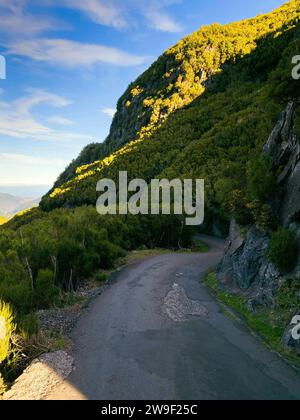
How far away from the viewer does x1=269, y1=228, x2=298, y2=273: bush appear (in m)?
14.1

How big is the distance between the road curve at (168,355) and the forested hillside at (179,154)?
13.4ft

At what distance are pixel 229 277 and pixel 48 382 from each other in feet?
40.4

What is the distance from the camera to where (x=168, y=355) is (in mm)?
11414

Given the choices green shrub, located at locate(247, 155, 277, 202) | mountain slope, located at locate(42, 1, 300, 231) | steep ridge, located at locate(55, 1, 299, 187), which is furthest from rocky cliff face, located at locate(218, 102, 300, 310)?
steep ridge, located at locate(55, 1, 299, 187)

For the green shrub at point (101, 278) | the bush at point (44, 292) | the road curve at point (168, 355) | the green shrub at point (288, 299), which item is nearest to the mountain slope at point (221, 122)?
the green shrub at point (288, 299)

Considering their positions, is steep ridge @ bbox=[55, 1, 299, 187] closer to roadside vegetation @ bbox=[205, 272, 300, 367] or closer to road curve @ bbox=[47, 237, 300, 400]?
road curve @ bbox=[47, 237, 300, 400]

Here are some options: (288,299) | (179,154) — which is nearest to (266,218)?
(288,299)

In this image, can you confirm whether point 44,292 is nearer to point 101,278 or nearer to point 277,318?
point 101,278

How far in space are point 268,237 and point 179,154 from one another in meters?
51.2

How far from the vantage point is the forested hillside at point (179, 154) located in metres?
18.1

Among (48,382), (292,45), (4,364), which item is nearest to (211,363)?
(48,382)

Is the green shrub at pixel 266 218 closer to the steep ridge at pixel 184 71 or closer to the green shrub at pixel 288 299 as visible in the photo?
the green shrub at pixel 288 299

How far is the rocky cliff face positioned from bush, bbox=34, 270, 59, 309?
8.63 m

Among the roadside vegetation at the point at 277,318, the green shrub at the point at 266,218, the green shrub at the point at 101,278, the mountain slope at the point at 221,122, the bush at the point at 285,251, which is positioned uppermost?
the mountain slope at the point at 221,122
